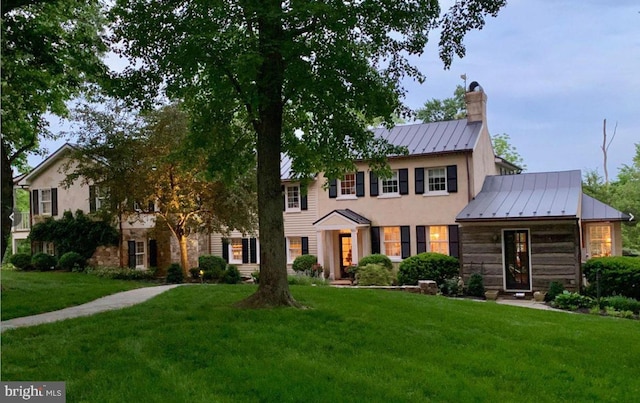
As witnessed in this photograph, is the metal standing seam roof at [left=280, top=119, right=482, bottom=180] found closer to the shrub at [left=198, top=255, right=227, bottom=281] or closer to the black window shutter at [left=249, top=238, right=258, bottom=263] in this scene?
the black window shutter at [left=249, top=238, right=258, bottom=263]

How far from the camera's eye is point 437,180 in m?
22.6

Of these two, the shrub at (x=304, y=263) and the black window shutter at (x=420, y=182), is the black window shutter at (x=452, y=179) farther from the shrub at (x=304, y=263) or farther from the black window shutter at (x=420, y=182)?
the shrub at (x=304, y=263)

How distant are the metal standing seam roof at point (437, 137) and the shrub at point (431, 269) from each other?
14.4ft

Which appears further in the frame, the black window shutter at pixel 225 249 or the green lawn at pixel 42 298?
the black window shutter at pixel 225 249

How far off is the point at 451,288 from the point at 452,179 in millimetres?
4941

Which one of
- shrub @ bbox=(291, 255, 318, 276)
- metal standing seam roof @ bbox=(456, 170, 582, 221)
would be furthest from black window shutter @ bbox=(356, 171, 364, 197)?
metal standing seam roof @ bbox=(456, 170, 582, 221)

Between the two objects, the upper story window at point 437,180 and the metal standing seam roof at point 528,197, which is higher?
the upper story window at point 437,180

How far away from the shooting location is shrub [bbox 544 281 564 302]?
17.6 metres

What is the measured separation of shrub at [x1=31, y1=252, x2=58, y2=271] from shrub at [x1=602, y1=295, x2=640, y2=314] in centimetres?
2407

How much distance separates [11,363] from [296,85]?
18.4 ft

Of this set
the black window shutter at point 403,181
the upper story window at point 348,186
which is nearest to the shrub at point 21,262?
the upper story window at point 348,186

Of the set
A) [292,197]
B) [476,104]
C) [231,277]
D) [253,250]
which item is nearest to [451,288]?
[476,104]

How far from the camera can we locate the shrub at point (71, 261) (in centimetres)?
2572

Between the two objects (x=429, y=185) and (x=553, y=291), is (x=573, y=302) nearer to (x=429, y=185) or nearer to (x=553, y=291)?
(x=553, y=291)
